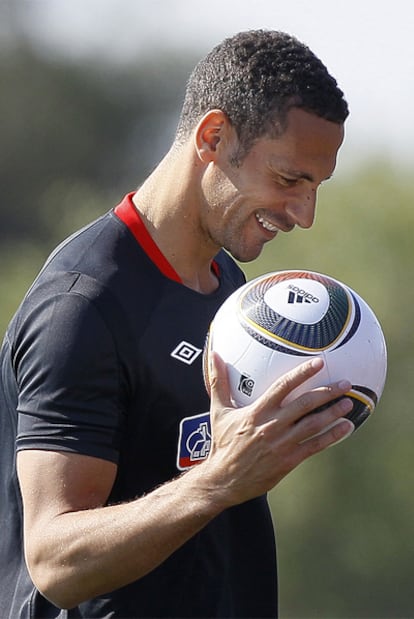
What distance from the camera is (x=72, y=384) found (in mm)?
3967

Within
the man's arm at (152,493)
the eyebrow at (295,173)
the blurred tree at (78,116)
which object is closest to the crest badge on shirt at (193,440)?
the man's arm at (152,493)

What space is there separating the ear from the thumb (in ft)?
2.71

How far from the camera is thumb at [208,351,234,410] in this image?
3.78 meters

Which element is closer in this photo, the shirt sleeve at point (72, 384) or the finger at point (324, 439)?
the finger at point (324, 439)

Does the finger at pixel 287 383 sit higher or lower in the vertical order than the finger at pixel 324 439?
higher

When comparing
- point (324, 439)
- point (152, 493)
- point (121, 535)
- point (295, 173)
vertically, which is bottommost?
point (121, 535)

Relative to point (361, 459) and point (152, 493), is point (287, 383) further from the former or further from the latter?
point (361, 459)

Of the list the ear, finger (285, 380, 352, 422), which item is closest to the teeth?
the ear

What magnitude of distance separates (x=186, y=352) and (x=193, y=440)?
0.29 m

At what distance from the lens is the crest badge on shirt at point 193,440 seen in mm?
4234

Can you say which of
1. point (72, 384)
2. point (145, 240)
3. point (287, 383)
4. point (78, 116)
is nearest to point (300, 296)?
point (287, 383)

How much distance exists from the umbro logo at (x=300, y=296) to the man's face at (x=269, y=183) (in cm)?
31

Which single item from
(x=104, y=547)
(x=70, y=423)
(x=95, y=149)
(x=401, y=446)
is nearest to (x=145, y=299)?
(x=70, y=423)

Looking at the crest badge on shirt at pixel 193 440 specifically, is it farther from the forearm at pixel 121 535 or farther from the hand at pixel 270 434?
the hand at pixel 270 434
